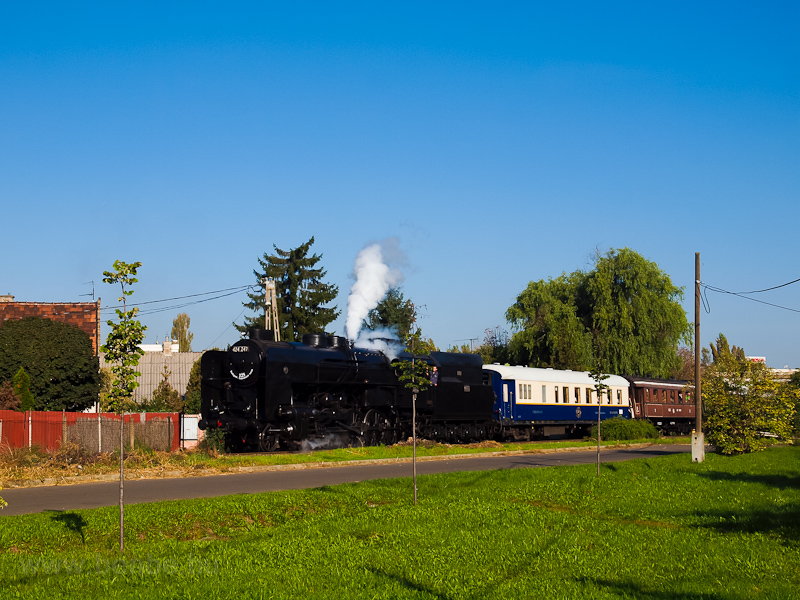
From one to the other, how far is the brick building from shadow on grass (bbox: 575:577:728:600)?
42762 mm

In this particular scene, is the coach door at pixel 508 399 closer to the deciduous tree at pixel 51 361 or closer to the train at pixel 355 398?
the train at pixel 355 398

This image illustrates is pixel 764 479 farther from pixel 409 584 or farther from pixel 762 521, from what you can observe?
pixel 409 584

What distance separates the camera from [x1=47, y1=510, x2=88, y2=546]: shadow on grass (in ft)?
39.5

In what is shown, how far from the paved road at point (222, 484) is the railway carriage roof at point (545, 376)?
10616 millimetres

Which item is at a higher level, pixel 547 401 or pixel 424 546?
pixel 424 546

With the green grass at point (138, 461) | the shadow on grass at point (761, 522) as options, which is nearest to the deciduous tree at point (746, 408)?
the green grass at point (138, 461)

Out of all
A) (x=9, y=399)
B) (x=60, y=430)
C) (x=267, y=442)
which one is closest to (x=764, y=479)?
(x=267, y=442)

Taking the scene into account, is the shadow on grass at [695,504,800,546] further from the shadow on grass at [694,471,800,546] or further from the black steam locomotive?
the black steam locomotive

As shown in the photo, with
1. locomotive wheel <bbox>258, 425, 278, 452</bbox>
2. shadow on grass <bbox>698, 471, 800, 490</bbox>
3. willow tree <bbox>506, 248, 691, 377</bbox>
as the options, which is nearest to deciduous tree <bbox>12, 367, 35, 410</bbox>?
locomotive wheel <bbox>258, 425, 278, 452</bbox>

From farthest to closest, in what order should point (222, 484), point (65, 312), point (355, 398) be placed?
point (65, 312)
point (355, 398)
point (222, 484)

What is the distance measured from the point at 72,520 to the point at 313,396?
53.3ft

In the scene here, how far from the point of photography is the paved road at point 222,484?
16094 mm

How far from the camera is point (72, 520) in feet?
42.2

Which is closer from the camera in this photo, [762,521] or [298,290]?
[762,521]
